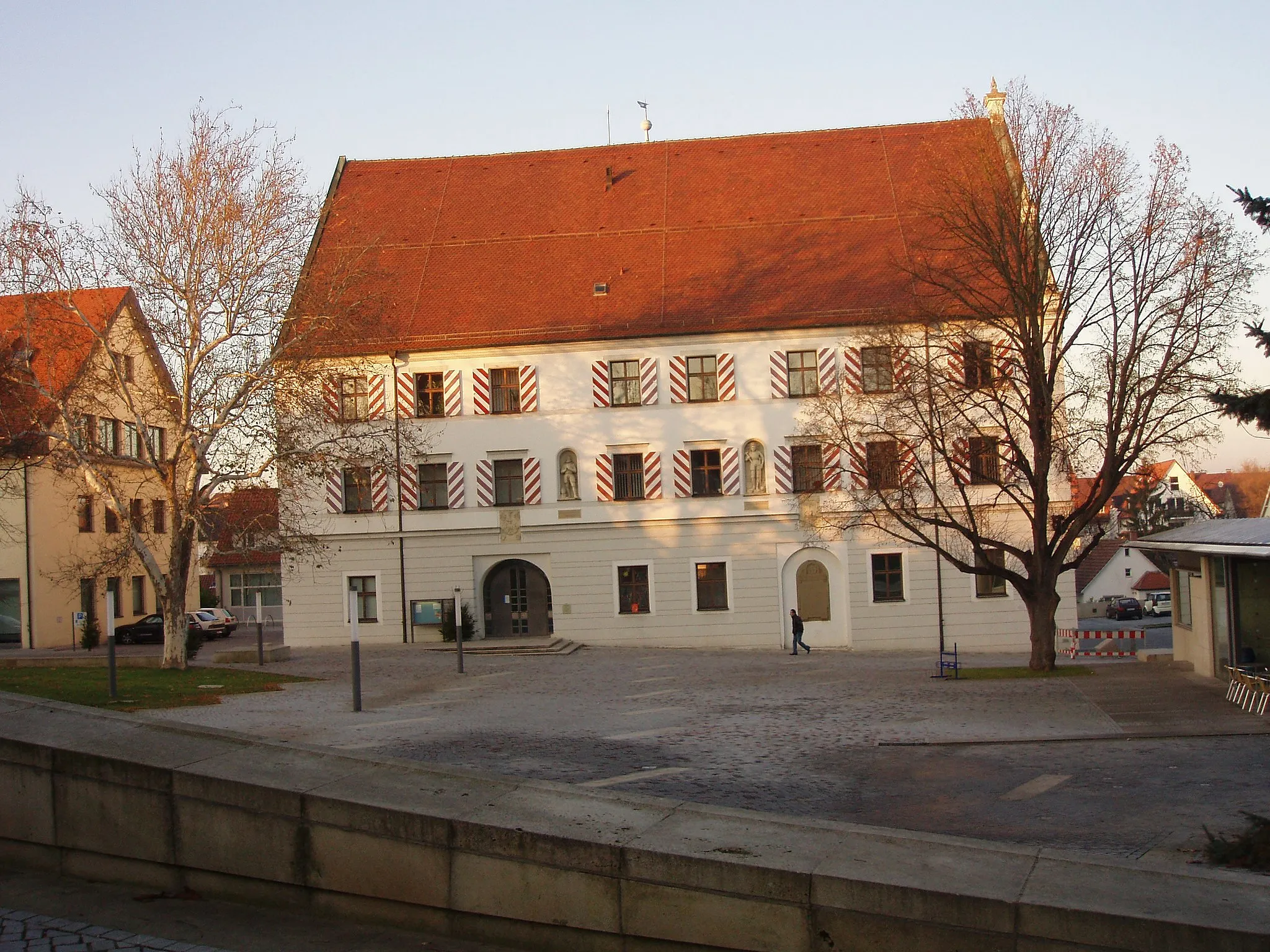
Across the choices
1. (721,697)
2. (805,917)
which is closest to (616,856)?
(805,917)

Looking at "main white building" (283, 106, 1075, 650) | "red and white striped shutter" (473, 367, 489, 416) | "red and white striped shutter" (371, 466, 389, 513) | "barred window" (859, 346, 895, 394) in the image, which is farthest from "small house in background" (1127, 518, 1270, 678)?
"red and white striped shutter" (371, 466, 389, 513)

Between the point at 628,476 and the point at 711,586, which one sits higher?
the point at 628,476

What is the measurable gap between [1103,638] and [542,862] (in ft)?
110

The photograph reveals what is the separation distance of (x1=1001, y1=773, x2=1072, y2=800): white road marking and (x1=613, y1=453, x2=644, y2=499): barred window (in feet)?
85.8

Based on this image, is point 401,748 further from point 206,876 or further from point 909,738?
point 206,876

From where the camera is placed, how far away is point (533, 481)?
126 ft

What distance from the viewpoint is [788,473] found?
37906mm

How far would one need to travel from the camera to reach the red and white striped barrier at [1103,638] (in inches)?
1321

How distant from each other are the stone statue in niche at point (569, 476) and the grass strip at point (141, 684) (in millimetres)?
14181

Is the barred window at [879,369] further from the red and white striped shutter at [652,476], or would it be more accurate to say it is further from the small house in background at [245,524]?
the small house in background at [245,524]

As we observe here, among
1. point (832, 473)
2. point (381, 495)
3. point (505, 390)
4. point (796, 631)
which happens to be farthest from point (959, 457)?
point (381, 495)

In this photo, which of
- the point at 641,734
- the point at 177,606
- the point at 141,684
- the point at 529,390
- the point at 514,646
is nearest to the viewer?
the point at 641,734

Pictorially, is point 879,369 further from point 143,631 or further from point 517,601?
point 143,631

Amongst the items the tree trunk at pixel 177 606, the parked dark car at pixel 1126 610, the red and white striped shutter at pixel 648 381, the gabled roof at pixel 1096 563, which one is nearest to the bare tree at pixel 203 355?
the tree trunk at pixel 177 606
